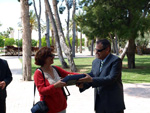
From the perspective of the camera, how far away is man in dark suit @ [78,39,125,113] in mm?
2794

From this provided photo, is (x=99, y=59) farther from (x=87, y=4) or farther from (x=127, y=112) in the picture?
(x=87, y=4)

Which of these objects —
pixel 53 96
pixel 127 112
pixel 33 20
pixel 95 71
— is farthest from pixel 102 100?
pixel 33 20

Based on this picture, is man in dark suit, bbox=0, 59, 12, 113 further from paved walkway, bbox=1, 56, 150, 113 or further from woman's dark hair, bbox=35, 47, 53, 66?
paved walkway, bbox=1, 56, 150, 113

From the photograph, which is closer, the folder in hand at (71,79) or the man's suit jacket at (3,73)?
the folder in hand at (71,79)

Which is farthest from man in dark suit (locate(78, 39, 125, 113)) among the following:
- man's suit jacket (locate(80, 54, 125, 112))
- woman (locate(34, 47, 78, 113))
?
woman (locate(34, 47, 78, 113))

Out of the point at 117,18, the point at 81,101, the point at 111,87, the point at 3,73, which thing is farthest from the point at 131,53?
the point at 111,87

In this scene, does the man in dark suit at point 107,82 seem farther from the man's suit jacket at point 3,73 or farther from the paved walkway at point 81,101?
the paved walkway at point 81,101

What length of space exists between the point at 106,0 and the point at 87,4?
1.77m

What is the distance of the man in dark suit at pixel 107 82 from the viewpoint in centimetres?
279

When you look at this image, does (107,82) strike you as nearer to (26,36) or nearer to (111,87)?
(111,87)

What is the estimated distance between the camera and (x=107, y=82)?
2773 millimetres

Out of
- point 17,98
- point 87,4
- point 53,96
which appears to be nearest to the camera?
point 53,96

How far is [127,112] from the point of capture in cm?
557

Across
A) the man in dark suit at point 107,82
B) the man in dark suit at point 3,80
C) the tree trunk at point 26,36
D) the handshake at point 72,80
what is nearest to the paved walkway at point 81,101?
the tree trunk at point 26,36
